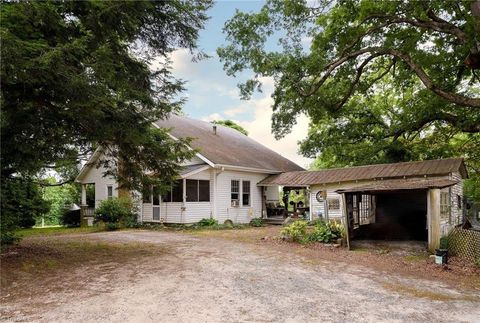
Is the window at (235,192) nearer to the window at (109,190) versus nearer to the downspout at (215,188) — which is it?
the downspout at (215,188)

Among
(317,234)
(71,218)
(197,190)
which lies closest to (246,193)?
(197,190)

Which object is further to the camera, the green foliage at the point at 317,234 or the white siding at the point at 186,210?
the white siding at the point at 186,210

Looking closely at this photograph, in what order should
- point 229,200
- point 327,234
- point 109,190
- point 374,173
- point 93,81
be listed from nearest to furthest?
point 93,81 < point 327,234 < point 374,173 < point 229,200 < point 109,190

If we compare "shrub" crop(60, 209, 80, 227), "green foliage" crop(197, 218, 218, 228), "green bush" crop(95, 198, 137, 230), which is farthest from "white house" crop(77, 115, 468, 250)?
"green bush" crop(95, 198, 137, 230)

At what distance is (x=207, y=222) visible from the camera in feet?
55.8

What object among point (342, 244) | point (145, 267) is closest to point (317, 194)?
point (342, 244)

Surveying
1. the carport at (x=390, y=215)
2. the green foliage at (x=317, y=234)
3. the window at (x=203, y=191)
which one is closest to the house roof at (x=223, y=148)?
the window at (x=203, y=191)

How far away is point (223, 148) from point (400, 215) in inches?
403

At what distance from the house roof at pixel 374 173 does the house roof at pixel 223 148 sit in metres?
1.52

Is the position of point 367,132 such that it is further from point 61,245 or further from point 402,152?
point 61,245

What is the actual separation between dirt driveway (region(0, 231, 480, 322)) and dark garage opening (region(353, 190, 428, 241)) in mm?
7830

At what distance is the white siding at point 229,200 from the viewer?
17984 mm

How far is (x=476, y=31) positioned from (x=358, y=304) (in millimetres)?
7493

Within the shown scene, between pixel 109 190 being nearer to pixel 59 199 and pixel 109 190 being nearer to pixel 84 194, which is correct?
pixel 84 194
